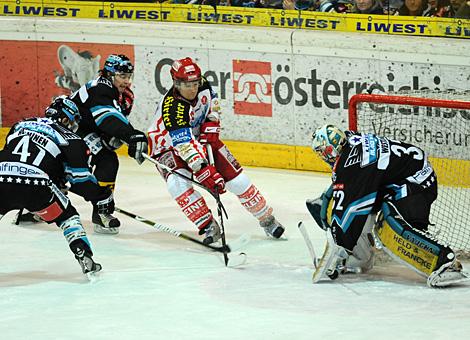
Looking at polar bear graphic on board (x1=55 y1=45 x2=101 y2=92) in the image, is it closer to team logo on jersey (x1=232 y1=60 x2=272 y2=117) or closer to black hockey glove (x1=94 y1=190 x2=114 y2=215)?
team logo on jersey (x1=232 y1=60 x2=272 y2=117)

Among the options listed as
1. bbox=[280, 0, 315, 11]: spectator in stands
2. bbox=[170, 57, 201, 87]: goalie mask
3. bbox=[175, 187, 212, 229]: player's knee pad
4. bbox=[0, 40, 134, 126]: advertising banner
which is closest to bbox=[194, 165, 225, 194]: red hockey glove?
bbox=[175, 187, 212, 229]: player's knee pad

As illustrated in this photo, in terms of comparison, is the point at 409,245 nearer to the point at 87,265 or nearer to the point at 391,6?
the point at 87,265

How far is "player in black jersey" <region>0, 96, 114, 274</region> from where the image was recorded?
5633mm

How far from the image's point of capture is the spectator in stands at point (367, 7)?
7.89 metres

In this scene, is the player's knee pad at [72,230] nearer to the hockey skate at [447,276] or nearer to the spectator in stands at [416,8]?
Result: the hockey skate at [447,276]

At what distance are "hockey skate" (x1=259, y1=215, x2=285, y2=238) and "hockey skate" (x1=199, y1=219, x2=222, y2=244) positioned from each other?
0.33 m

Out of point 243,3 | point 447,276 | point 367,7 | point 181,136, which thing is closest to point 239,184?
point 181,136

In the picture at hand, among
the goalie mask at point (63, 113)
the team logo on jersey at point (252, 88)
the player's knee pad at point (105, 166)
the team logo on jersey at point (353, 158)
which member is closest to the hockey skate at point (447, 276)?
the team logo on jersey at point (353, 158)

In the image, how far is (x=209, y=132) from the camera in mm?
6699

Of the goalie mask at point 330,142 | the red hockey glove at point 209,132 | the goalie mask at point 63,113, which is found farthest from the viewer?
the red hockey glove at point 209,132

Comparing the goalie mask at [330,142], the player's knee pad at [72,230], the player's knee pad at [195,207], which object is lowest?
the player's knee pad at [195,207]

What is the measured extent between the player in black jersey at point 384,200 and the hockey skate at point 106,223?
177cm

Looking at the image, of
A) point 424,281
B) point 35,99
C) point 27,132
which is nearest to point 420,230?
point 424,281

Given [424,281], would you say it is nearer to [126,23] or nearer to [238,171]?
[238,171]
